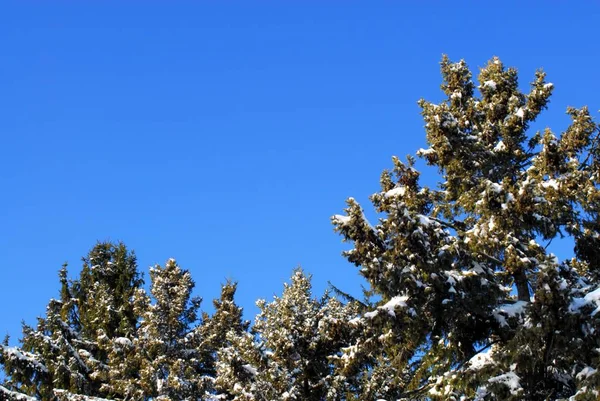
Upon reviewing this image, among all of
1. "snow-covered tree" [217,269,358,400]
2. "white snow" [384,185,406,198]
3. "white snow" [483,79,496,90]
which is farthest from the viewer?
"snow-covered tree" [217,269,358,400]

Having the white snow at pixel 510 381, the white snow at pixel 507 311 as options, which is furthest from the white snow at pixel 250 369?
the white snow at pixel 510 381

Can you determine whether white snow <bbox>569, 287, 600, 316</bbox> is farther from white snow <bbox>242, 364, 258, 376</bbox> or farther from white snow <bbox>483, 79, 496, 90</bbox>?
white snow <bbox>242, 364, 258, 376</bbox>

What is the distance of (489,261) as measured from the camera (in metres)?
17.8

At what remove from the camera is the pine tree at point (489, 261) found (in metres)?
14.5

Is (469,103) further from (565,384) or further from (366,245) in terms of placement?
(565,384)

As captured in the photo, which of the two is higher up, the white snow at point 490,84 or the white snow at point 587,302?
the white snow at point 490,84

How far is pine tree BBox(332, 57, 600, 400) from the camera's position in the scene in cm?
1452

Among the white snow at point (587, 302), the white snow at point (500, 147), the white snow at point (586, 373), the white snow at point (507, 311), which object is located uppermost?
the white snow at point (500, 147)

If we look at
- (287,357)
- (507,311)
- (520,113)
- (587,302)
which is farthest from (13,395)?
(587,302)

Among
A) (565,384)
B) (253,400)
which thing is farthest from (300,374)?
(565,384)

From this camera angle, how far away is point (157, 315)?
26.2m

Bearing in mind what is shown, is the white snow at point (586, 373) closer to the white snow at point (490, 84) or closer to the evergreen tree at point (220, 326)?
the white snow at point (490, 84)

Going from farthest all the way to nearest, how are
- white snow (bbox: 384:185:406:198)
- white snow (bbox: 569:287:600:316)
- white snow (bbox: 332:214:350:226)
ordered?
white snow (bbox: 384:185:406:198)
white snow (bbox: 332:214:350:226)
white snow (bbox: 569:287:600:316)

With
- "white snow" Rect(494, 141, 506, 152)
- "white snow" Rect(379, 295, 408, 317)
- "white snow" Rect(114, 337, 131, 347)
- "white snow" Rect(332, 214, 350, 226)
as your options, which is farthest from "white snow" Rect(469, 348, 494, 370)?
"white snow" Rect(114, 337, 131, 347)
